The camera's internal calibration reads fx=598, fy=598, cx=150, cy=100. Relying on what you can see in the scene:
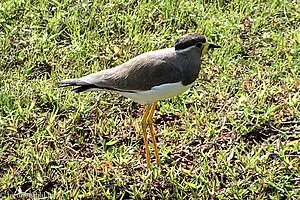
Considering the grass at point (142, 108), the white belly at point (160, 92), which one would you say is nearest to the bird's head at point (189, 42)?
the white belly at point (160, 92)

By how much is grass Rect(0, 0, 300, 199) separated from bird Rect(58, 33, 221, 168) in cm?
38

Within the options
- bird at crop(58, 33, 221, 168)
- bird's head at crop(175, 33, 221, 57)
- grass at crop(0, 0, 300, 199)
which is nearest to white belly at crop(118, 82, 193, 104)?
bird at crop(58, 33, 221, 168)

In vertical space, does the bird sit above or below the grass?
above

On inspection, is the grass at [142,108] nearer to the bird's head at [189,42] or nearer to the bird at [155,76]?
the bird at [155,76]

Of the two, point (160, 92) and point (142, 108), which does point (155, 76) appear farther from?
point (142, 108)

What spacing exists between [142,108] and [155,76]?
2.95 feet

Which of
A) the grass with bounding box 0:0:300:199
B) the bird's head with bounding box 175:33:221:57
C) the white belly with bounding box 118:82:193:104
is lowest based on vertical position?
the grass with bounding box 0:0:300:199

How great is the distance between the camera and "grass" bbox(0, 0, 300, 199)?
13.3ft

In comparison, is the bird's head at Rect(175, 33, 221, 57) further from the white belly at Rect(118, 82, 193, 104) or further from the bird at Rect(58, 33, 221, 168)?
the white belly at Rect(118, 82, 193, 104)

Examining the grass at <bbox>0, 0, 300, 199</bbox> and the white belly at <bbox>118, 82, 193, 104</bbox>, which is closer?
the white belly at <bbox>118, 82, 193, 104</bbox>

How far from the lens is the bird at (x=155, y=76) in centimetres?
389

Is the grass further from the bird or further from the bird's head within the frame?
the bird's head

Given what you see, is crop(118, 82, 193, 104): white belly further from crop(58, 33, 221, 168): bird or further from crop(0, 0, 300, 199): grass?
crop(0, 0, 300, 199): grass

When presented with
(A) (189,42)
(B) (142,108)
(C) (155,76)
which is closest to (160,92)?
(C) (155,76)
